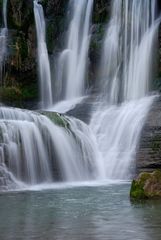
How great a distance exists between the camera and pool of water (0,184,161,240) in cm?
896

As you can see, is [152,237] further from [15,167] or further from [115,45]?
[115,45]

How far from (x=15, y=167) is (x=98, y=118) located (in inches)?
279

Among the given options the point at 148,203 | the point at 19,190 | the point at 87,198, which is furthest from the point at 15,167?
the point at 148,203

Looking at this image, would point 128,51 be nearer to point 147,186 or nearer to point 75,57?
point 75,57

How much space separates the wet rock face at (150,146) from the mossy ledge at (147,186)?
699 cm

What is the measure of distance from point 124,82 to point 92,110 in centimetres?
371

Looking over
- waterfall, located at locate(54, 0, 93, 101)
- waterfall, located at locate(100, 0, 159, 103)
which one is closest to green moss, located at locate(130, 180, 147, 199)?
waterfall, located at locate(100, 0, 159, 103)

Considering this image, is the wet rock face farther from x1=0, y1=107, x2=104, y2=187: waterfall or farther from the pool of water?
the pool of water

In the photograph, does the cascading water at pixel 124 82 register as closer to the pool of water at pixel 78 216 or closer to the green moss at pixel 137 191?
the pool of water at pixel 78 216

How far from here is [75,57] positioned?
32.7m

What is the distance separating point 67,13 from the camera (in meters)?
35.1

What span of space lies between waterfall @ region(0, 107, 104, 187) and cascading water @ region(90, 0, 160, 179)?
114 cm

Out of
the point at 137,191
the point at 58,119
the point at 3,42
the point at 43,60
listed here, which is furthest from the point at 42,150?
A: the point at 3,42

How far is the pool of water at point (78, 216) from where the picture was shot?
8.96m
